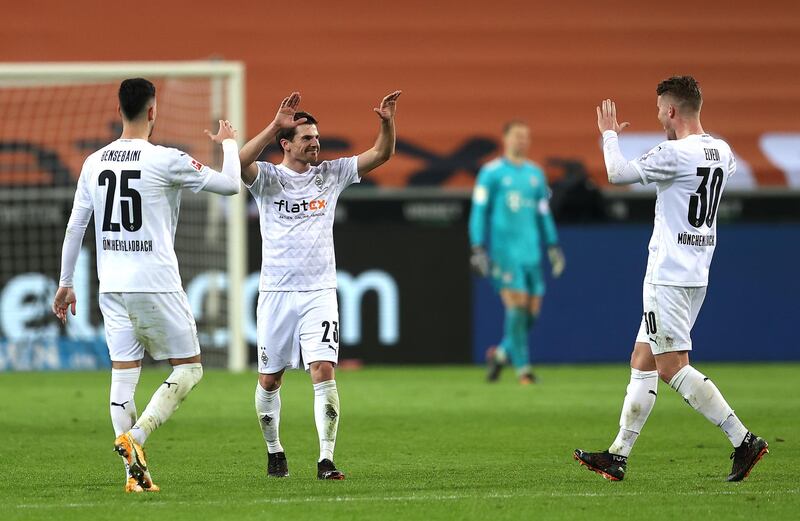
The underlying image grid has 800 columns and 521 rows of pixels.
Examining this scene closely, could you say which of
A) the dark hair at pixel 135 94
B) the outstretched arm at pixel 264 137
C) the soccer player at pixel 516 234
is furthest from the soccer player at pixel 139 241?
the soccer player at pixel 516 234

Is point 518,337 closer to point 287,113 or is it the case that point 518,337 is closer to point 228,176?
point 287,113

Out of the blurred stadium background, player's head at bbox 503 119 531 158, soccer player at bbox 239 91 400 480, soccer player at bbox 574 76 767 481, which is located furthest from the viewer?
the blurred stadium background

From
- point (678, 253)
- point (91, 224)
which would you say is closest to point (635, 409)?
point (678, 253)

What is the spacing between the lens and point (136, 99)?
6.77 meters

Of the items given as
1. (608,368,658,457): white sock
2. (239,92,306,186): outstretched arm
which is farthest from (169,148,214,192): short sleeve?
(608,368,658,457): white sock

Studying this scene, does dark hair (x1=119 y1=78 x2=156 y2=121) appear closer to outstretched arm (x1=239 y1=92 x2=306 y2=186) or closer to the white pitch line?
outstretched arm (x1=239 y1=92 x2=306 y2=186)

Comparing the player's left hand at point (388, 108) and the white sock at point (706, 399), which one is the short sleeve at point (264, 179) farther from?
the white sock at point (706, 399)

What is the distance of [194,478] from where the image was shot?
728 cm

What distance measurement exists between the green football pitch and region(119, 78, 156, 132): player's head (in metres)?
1.78

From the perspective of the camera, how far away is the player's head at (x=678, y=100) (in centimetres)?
716

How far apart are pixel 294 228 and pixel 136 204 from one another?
97cm

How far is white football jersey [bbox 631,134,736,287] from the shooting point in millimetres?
7121

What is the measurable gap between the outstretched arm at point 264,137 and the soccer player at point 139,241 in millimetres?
269

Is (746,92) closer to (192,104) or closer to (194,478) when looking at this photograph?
(192,104)
